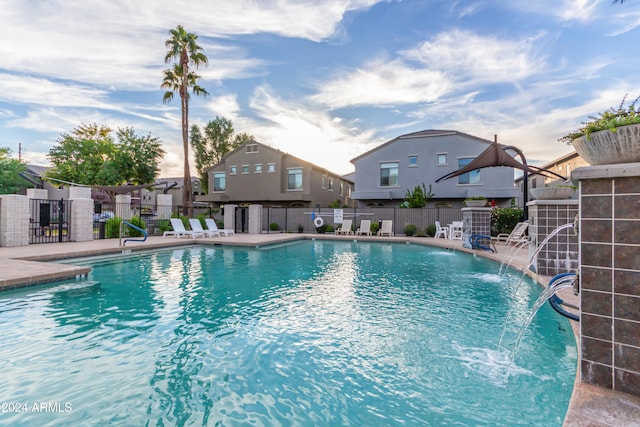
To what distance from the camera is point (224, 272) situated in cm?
829

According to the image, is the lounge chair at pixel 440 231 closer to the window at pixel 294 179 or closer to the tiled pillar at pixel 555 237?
the tiled pillar at pixel 555 237

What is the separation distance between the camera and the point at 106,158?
88.3 feet

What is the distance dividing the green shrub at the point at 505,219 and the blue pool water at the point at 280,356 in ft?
32.1

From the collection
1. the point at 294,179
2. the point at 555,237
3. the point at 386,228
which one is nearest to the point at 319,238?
the point at 386,228

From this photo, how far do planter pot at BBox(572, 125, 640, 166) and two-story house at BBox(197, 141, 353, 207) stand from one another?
23179 millimetres

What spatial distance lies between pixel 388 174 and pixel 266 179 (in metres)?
10.2

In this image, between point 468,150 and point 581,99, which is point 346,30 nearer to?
point 581,99

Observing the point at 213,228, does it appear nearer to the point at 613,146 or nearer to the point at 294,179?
the point at 294,179

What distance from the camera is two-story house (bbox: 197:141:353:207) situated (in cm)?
2598

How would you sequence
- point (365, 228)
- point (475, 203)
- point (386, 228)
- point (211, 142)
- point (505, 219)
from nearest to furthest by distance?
point (475, 203), point (505, 219), point (386, 228), point (365, 228), point (211, 142)

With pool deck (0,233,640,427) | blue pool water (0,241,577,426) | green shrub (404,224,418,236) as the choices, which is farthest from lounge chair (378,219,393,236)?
blue pool water (0,241,577,426)

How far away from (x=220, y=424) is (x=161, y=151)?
30.2m

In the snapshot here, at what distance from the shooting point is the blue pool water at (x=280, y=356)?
8.21 feet

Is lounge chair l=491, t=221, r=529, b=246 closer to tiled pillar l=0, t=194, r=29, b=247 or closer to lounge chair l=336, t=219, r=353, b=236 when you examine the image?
lounge chair l=336, t=219, r=353, b=236
